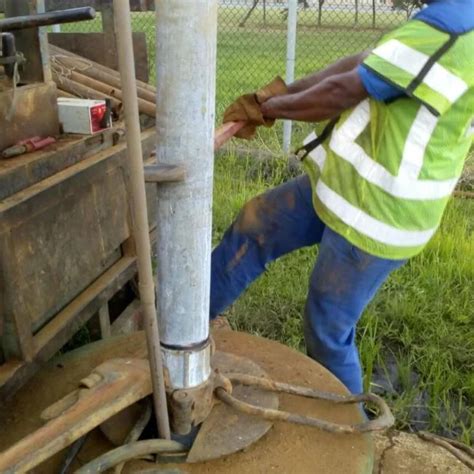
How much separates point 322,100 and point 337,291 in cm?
54

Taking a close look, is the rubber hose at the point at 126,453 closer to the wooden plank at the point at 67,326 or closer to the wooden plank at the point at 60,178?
the wooden plank at the point at 67,326

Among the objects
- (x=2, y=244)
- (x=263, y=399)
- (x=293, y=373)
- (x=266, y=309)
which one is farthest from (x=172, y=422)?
(x=266, y=309)

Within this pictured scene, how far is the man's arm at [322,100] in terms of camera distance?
1.80 metres

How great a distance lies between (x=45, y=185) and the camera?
176cm

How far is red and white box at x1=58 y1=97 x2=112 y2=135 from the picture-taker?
2.03 m

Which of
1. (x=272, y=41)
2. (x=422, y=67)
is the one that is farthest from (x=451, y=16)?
(x=272, y=41)

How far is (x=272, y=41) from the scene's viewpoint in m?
14.2

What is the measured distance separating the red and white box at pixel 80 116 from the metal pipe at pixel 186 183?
2.67 ft

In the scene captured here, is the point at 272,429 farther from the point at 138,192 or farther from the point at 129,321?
the point at 129,321

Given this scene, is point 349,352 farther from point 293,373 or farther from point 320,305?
point 293,373

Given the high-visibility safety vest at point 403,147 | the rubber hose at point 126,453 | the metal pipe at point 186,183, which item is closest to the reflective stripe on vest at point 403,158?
the high-visibility safety vest at point 403,147

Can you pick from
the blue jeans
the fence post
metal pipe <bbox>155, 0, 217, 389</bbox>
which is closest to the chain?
metal pipe <bbox>155, 0, 217, 389</bbox>

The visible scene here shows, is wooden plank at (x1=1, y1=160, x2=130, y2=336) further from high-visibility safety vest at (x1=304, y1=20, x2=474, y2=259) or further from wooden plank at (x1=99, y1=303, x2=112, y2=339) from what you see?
high-visibility safety vest at (x1=304, y1=20, x2=474, y2=259)

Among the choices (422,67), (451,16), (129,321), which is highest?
(451,16)
